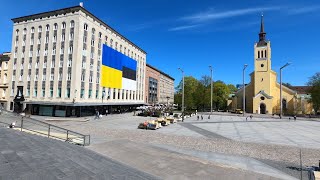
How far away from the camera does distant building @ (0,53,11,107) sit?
174ft

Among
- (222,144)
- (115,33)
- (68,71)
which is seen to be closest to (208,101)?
(115,33)

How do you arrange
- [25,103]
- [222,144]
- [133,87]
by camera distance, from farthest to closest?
[133,87], [25,103], [222,144]

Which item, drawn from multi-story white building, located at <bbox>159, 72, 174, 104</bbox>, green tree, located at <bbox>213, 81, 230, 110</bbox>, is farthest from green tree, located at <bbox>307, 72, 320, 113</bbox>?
multi-story white building, located at <bbox>159, 72, 174, 104</bbox>

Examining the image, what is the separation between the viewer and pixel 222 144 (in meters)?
20.3

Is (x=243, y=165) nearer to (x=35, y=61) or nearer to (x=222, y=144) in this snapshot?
(x=222, y=144)

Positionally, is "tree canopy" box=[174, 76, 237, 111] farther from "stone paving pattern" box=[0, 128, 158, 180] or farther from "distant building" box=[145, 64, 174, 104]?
"stone paving pattern" box=[0, 128, 158, 180]

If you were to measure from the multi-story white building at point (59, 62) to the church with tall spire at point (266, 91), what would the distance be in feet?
178

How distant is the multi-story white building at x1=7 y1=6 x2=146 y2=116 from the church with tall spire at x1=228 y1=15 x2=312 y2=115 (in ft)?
178

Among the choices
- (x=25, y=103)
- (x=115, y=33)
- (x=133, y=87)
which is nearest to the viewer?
(x=25, y=103)

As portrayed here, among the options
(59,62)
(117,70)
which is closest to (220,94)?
(117,70)

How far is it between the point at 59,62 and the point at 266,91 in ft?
221

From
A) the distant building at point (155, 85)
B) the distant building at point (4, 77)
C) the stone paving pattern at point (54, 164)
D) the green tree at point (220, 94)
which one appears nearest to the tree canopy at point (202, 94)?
the green tree at point (220, 94)

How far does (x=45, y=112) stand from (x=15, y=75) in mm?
12030

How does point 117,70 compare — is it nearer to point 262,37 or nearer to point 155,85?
point 155,85
